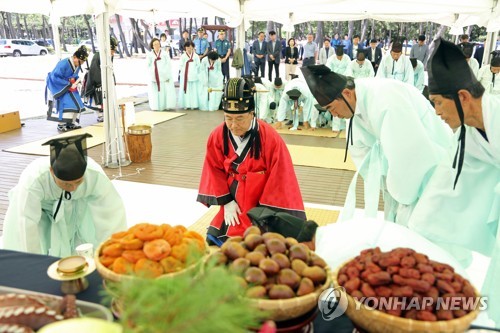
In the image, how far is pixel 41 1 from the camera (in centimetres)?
629

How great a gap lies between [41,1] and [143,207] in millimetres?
4276

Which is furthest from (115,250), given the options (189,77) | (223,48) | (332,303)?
(223,48)

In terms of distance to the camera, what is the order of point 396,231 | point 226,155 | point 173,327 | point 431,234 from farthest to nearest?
point 226,155
point 431,234
point 396,231
point 173,327

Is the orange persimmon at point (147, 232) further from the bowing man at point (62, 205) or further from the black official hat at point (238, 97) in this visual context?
the black official hat at point (238, 97)

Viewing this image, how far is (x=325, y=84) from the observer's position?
7.06 feet

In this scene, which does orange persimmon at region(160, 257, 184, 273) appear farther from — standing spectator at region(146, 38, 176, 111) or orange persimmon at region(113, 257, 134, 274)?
standing spectator at region(146, 38, 176, 111)

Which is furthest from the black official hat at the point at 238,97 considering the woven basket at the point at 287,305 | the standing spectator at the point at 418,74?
the standing spectator at the point at 418,74

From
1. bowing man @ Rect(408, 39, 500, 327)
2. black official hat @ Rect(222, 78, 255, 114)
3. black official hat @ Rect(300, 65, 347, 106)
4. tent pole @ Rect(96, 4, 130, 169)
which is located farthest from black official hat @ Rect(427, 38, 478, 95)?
tent pole @ Rect(96, 4, 130, 169)

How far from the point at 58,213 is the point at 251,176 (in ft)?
3.32

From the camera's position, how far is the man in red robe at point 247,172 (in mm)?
2389

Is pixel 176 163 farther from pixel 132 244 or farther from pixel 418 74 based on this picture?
pixel 418 74

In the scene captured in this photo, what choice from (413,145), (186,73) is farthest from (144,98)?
(413,145)

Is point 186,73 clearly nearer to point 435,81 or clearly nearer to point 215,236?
point 215,236

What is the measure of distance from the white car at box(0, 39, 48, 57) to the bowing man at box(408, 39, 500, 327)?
27.7 metres
